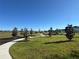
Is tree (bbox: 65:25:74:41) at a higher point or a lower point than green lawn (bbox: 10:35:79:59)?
higher

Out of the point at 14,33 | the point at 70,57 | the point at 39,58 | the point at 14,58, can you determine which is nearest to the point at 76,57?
the point at 70,57

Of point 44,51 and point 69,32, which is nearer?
point 44,51

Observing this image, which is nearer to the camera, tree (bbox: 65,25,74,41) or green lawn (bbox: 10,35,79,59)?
green lawn (bbox: 10,35,79,59)

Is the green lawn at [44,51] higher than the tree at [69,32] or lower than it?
lower

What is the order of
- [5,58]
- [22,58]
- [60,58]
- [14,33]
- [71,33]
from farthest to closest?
[14,33] → [71,33] → [60,58] → [22,58] → [5,58]

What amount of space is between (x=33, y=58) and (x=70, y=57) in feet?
18.1

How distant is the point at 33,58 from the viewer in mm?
16375

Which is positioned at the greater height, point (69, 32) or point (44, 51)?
point (69, 32)

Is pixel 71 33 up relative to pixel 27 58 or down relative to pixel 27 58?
up

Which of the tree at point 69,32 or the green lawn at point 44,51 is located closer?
the green lawn at point 44,51

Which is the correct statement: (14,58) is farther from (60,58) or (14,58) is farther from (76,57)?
(76,57)

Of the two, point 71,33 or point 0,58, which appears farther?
point 71,33

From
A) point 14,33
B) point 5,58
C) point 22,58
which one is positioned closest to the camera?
point 5,58

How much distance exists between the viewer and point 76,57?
18500mm
